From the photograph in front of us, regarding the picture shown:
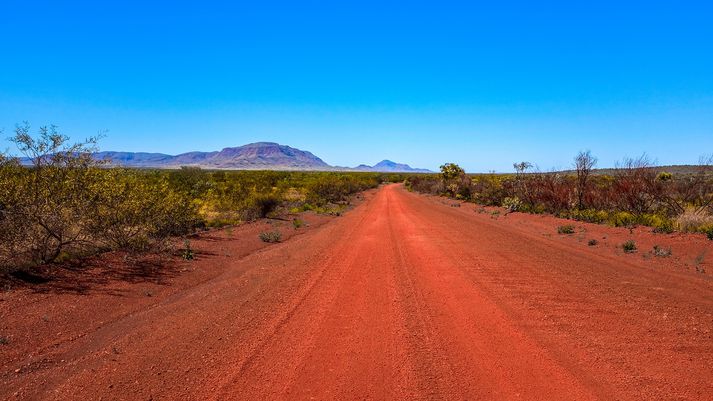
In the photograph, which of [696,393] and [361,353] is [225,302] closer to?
[361,353]

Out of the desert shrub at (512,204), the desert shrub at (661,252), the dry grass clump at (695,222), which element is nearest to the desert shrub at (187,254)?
the desert shrub at (661,252)

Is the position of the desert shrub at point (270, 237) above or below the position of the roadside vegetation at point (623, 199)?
below

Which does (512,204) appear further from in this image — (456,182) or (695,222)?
(456,182)

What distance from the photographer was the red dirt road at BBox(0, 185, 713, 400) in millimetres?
4094

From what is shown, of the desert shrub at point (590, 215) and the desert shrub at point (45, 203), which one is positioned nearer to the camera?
the desert shrub at point (45, 203)

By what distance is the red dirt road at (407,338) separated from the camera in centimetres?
409

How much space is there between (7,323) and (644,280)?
10.6 m

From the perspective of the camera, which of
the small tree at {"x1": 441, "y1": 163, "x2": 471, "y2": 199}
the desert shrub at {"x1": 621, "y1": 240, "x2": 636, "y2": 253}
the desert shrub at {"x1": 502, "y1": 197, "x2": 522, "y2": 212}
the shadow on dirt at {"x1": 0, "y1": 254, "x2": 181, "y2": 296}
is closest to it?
the shadow on dirt at {"x1": 0, "y1": 254, "x2": 181, "y2": 296}

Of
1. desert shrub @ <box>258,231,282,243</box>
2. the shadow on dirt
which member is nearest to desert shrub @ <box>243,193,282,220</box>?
desert shrub @ <box>258,231,282,243</box>

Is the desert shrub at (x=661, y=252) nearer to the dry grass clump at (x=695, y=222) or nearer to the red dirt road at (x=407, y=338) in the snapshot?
the red dirt road at (x=407, y=338)

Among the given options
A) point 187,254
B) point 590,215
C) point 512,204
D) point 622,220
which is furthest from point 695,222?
point 187,254

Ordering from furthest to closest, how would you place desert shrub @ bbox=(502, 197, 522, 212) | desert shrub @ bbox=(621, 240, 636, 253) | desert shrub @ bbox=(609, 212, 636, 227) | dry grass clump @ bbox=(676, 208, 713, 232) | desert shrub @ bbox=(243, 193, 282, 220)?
desert shrub @ bbox=(502, 197, 522, 212) → desert shrub @ bbox=(243, 193, 282, 220) → desert shrub @ bbox=(609, 212, 636, 227) → dry grass clump @ bbox=(676, 208, 713, 232) → desert shrub @ bbox=(621, 240, 636, 253)

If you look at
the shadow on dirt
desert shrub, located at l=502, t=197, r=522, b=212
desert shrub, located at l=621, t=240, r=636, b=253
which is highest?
desert shrub, located at l=502, t=197, r=522, b=212

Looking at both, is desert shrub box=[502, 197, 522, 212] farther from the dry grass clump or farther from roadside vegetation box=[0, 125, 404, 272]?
roadside vegetation box=[0, 125, 404, 272]
